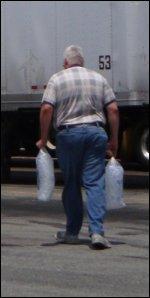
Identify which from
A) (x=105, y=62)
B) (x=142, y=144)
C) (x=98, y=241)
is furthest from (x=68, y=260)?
(x=142, y=144)

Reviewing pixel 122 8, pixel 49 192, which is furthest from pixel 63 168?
pixel 122 8

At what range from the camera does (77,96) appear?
29.3 feet

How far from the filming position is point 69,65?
9.09 metres

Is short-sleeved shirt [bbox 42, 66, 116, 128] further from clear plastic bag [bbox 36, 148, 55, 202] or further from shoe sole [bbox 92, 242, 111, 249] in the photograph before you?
shoe sole [bbox 92, 242, 111, 249]

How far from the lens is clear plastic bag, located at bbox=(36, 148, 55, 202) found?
30.1ft

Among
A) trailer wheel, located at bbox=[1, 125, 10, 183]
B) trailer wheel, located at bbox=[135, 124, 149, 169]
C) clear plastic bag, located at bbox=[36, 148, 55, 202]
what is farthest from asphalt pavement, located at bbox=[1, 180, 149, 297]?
trailer wheel, located at bbox=[135, 124, 149, 169]

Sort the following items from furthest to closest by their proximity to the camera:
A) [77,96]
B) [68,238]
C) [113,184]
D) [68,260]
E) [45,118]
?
1. [68,238]
2. [113,184]
3. [45,118]
4. [77,96]
5. [68,260]

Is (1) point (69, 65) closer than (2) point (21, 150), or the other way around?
(1) point (69, 65)

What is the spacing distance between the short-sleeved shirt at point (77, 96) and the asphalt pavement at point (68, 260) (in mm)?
1187

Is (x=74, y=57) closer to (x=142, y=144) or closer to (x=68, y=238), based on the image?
(x=68, y=238)

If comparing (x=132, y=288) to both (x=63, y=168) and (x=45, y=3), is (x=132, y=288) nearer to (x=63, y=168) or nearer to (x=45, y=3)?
(x=63, y=168)

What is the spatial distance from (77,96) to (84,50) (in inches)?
261

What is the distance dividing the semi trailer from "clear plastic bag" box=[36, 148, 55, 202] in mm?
5683

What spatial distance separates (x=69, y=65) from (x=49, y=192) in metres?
1.15
